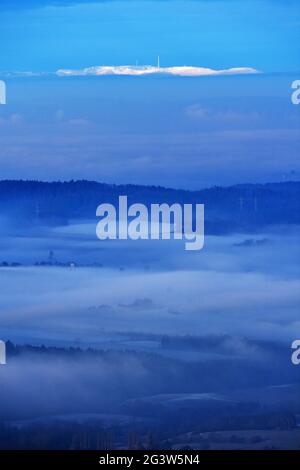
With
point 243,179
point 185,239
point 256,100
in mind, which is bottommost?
point 185,239

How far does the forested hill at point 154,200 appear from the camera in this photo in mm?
3033

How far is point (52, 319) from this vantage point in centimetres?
306

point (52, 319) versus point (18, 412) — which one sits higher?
point (52, 319)

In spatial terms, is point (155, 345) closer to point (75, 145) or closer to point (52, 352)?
point (52, 352)

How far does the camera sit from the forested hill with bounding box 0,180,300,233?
3.03m

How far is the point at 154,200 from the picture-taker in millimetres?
3061

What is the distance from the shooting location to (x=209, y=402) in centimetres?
303

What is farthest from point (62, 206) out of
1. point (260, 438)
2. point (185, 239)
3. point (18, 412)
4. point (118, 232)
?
point (260, 438)

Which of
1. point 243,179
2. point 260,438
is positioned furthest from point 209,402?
point 243,179
